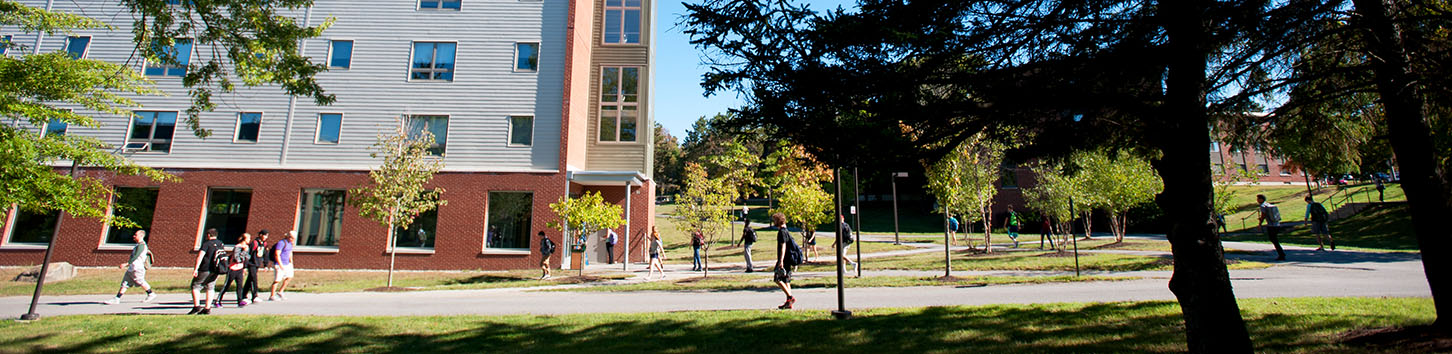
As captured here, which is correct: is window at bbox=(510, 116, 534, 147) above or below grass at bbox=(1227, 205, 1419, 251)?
above

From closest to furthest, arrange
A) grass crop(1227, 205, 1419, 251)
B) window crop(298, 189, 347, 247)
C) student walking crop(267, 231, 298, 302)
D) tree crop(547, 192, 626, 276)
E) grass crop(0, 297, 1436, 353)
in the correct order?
grass crop(0, 297, 1436, 353) < student walking crop(267, 231, 298, 302) < tree crop(547, 192, 626, 276) < window crop(298, 189, 347, 247) < grass crop(1227, 205, 1419, 251)

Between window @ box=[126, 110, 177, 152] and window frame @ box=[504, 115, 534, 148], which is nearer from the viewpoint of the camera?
window frame @ box=[504, 115, 534, 148]

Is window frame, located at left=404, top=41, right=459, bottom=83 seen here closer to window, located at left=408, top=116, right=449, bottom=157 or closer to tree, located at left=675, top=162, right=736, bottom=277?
window, located at left=408, top=116, right=449, bottom=157

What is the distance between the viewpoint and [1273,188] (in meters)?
49.4

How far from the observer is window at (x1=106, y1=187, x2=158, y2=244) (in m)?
20.3

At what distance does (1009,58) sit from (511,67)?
19083 millimetres

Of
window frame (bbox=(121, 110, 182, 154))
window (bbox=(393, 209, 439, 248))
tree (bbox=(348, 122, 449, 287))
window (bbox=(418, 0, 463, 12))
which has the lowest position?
window (bbox=(393, 209, 439, 248))

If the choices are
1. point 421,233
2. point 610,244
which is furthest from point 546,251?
point 421,233

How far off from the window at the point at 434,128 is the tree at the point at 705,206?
940cm

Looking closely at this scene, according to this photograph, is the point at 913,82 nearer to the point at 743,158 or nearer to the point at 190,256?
the point at 743,158

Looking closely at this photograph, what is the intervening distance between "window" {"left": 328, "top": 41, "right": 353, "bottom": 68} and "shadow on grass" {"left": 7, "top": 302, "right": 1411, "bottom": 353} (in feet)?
48.5

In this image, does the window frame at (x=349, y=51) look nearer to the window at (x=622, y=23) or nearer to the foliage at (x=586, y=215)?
the window at (x=622, y=23)

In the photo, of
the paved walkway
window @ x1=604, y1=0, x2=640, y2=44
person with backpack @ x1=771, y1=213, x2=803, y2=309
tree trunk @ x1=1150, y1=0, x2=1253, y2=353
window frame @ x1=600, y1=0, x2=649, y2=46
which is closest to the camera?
tree trunk @ x1=1150, y1=0, x2=1253, y2=353

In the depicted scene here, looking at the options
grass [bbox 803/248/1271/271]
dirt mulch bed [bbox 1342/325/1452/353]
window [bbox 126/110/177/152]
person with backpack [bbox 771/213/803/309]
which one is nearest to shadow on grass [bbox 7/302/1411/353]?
dirt mulch bed [bbox 1342/325/1452/353]
